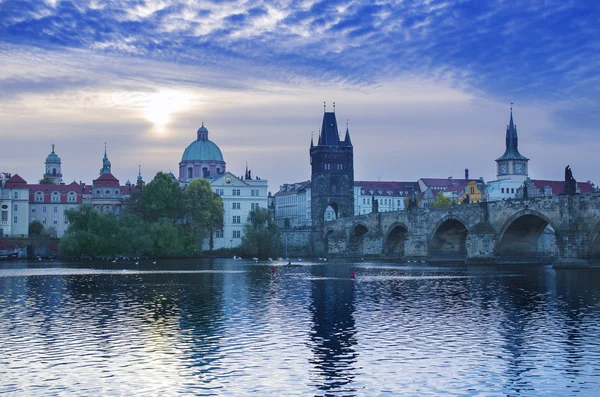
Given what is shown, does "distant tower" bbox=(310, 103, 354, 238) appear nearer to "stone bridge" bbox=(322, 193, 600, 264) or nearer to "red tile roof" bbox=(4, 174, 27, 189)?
"stone bridge" bbox=(322, 193, 600, 264)

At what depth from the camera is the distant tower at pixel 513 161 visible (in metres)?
176

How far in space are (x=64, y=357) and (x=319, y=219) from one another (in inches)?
4831

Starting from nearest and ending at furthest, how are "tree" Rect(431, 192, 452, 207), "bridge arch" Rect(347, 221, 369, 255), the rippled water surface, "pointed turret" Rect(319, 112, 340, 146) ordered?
the rippled water surface
"bridge arch" Rect(347, 221, 369, 255)
"pointed turret" Rect(319, 112, 340, 146)
"tree" Rect(431, 192, 452, 207)

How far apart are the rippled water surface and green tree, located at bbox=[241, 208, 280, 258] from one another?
74.9m

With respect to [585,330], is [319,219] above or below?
above

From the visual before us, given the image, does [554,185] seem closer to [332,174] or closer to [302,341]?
[332,174]

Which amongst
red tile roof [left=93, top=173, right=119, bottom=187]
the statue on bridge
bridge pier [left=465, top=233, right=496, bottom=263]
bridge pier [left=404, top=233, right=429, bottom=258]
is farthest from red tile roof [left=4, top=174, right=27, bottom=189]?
the statue on bridge

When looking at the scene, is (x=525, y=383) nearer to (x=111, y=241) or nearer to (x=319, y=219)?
(x=111, y=241)

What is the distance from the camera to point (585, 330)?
2977cm

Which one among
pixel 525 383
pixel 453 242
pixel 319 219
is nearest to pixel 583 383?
pixel 525 383

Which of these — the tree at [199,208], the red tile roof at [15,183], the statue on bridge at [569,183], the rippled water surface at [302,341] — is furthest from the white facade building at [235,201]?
the rippled water surface at [302,341]

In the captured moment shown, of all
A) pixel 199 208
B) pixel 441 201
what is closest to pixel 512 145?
pixel 441 201

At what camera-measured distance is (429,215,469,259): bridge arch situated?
94625mm

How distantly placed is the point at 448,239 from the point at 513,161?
275ft
